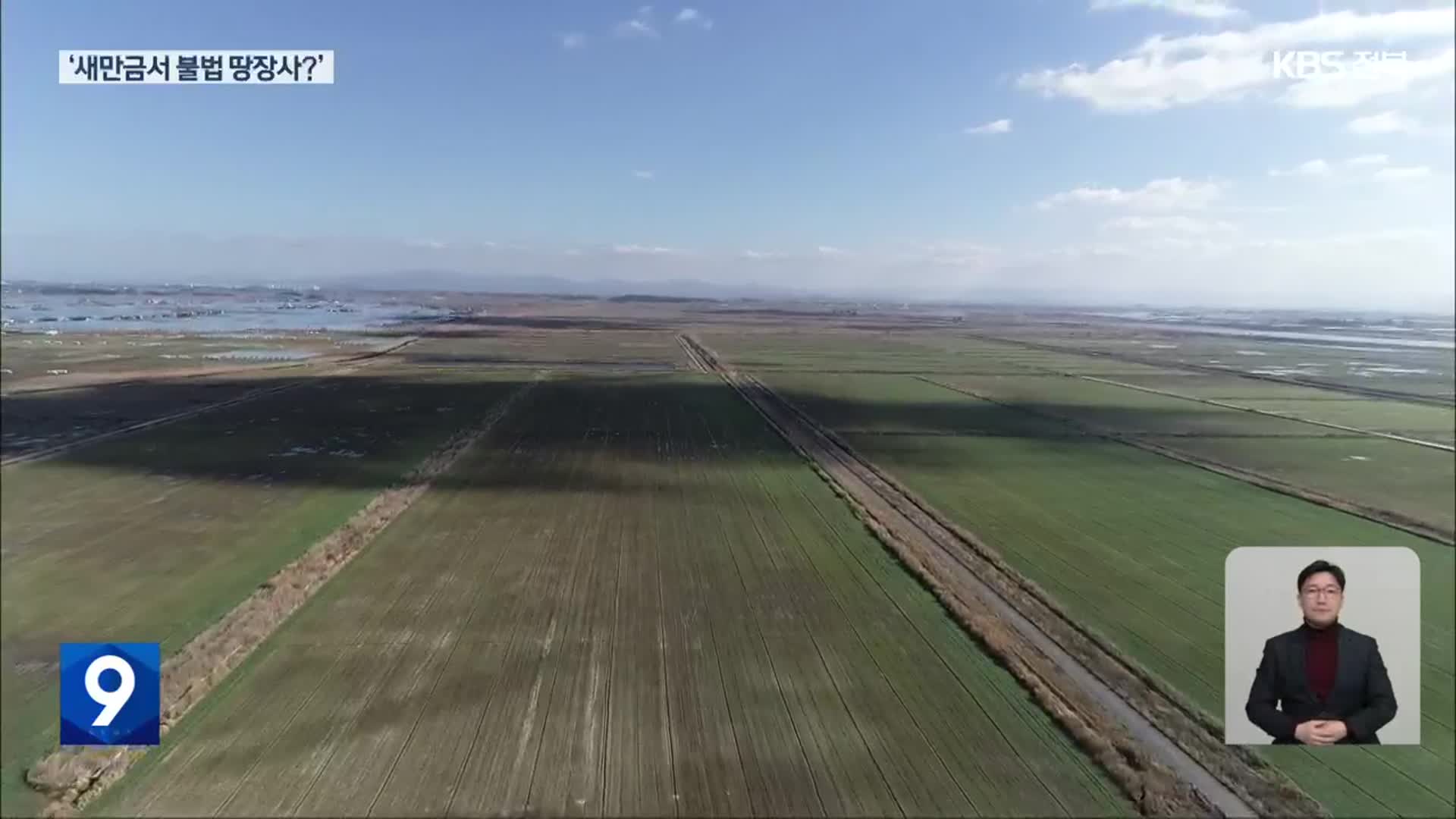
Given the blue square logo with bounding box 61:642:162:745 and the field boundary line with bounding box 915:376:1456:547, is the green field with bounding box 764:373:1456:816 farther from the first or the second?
the blue square logo with bounding box 61:642:162:745

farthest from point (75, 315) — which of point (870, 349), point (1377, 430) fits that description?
point (1377, 430)

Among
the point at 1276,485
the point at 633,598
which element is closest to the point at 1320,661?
the point at 633,598

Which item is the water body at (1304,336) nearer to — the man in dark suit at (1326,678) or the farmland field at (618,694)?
the farmland field at (618,694)

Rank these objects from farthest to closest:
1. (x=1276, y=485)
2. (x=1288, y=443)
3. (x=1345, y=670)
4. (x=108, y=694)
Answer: (x=1288, y=443) → (x=1276, y=485) → (x=108, y=694) → (x=1345, y=670)

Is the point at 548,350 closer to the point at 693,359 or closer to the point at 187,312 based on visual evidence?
the point at 693,359

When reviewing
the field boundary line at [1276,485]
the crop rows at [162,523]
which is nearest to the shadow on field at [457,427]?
the crop rows at [162,523]

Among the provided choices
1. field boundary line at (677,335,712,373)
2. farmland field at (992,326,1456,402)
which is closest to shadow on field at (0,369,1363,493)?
field boundary line at (677,335,712,373)
